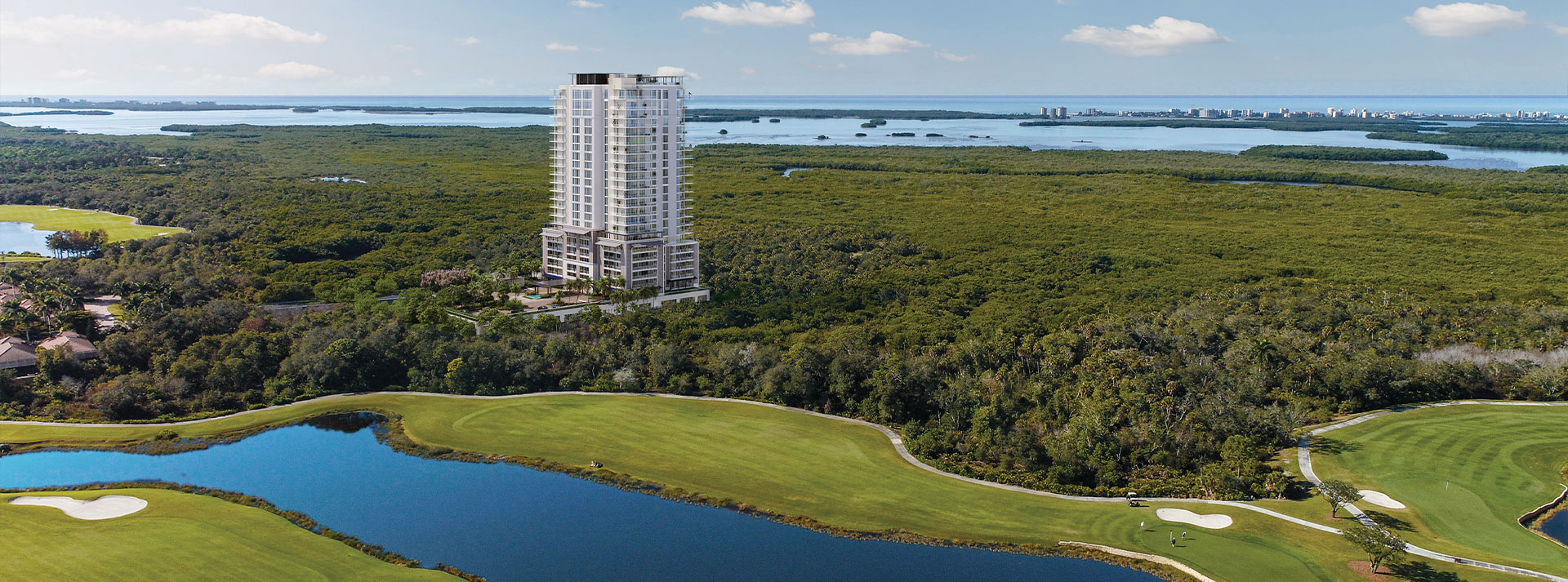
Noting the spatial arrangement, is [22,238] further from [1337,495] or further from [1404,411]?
[1404,411]

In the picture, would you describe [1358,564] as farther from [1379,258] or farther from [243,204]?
[243,204]

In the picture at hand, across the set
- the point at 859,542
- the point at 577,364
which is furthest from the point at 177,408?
the point at 859,542

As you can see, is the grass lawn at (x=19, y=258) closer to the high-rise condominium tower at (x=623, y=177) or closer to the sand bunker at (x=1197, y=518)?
the high-rise condominium tower at (x=623, y=177)

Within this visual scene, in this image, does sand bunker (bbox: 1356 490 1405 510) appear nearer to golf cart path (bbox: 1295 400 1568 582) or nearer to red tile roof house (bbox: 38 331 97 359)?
golf cart path (bbox: 1295 400 1568 582)

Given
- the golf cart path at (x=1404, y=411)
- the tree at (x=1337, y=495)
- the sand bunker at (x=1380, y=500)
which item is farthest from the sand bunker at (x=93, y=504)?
the sand bunker at (x=1380, y=500)

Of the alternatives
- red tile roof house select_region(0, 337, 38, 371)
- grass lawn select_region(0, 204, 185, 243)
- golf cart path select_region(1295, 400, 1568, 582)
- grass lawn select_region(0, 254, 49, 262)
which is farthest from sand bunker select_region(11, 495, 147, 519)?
grass lawn select_region(0, 204, 185, 243)
